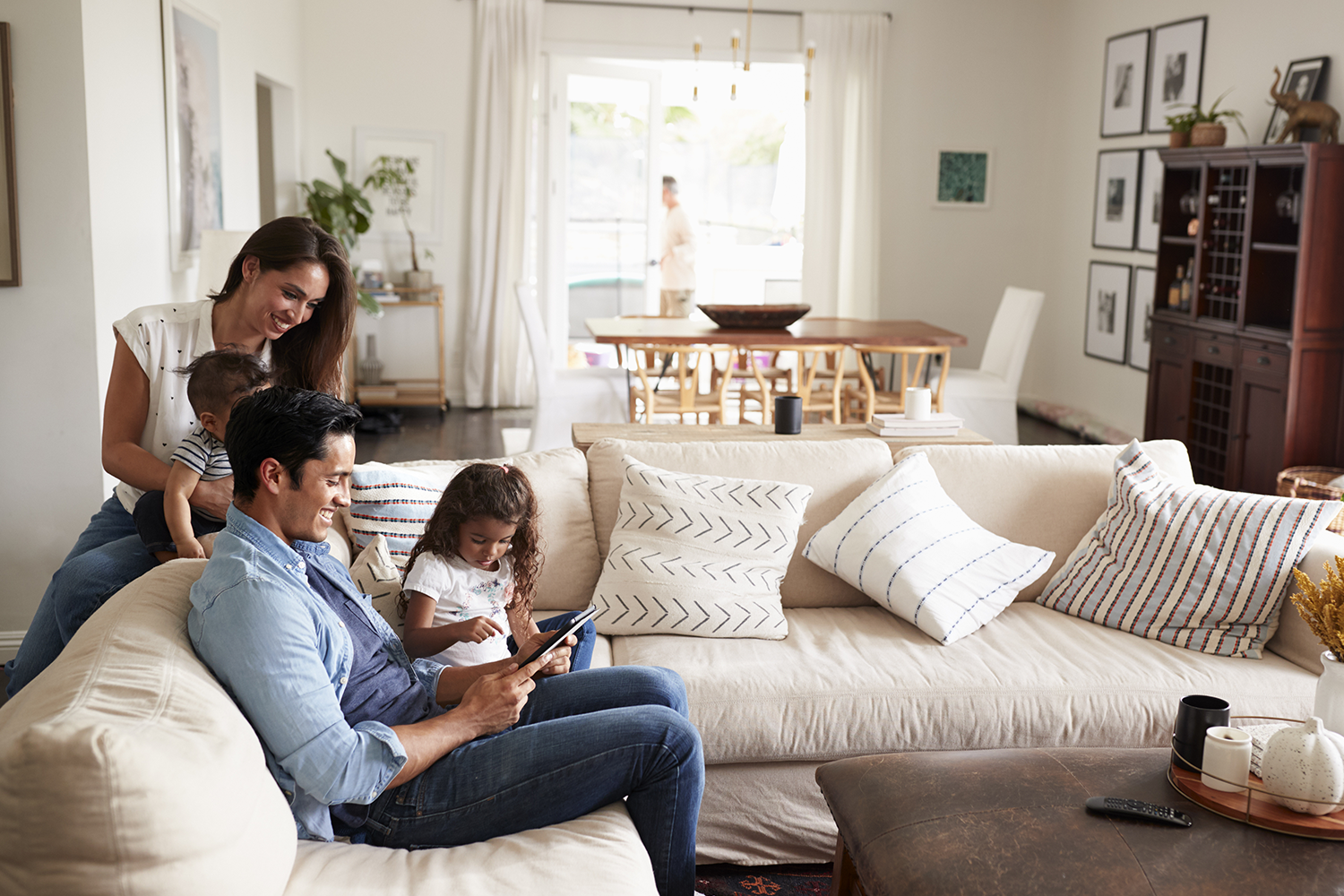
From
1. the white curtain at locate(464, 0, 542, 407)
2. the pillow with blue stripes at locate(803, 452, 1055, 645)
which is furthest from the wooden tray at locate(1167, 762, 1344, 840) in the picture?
the white curtain at locate(464, 0, 542, 407)

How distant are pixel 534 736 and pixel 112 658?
0.65m

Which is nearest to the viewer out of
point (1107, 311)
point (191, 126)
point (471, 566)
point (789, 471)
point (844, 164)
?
point (471, 566)

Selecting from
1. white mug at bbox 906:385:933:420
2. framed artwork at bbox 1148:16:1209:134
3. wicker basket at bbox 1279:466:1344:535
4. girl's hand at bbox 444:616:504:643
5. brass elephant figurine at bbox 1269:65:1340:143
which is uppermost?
framed artwork at bbox 1148:16:1209:134

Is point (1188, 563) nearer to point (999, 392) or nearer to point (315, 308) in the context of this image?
point (315, 308)

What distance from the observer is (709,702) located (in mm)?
2301

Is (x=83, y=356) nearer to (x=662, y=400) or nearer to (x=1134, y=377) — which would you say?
(x=662, y=400)

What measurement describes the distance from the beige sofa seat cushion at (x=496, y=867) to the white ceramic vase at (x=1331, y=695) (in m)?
1.23

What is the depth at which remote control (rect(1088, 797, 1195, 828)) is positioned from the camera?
5.66ft

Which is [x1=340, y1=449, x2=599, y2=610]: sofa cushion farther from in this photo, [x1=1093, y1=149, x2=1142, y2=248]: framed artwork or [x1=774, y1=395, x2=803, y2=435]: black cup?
[x1=1093, y1=149, x2=1142, y2=248]: framed artwork

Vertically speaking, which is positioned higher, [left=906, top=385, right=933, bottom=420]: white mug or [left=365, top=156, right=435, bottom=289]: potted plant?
[left=365, top=156, right=435, bottom=289]: potted plant

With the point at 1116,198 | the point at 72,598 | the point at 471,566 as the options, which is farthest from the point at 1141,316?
the point at 72,598

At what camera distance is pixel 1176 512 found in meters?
2.72

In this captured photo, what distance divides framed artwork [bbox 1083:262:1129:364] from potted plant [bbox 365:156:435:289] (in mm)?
4366

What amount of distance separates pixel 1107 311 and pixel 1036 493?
4551mm
